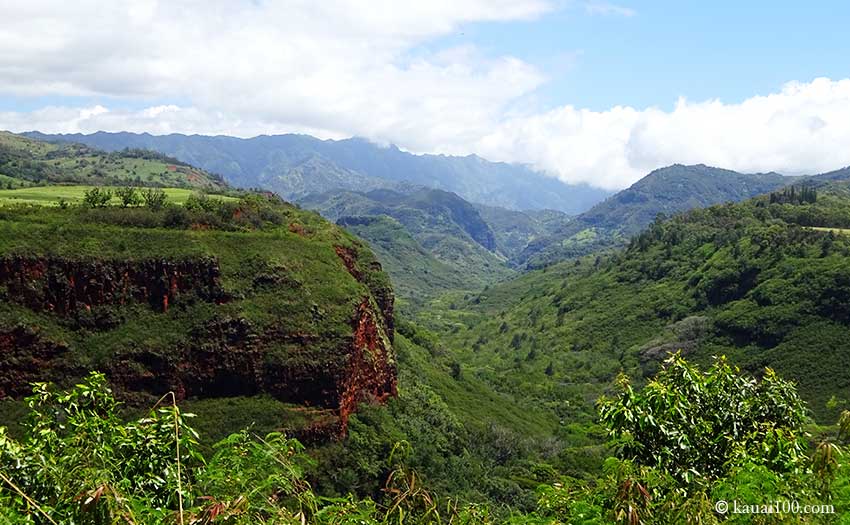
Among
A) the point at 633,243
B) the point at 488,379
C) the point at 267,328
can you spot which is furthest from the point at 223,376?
the point at 633,243

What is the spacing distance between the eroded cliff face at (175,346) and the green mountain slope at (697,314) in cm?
5241

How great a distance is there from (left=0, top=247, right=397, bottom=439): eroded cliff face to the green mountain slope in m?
52.4

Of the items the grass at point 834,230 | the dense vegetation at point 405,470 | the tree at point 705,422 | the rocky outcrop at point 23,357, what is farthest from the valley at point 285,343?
the grass at point 834,230

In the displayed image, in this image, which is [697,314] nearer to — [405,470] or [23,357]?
[23,357]

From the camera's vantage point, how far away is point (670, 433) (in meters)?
11.9

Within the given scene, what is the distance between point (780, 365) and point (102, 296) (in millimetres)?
98705

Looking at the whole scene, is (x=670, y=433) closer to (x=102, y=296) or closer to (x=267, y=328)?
(x=267, y=328)

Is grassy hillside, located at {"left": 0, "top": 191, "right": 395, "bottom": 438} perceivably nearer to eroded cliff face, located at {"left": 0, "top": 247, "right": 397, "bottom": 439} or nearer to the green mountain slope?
eroded cliff face, located at {"left": 0, "top": 247, "right": 397, "bottom": 439}

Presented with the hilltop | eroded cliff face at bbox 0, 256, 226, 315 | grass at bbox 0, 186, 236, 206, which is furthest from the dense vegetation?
grass at bbox 0, 186, 236, 206

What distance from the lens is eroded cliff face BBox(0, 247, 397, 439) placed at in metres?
51.2

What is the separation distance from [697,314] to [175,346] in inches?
4362

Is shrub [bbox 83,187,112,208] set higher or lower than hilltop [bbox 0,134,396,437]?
higher

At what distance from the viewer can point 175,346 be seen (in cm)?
5516

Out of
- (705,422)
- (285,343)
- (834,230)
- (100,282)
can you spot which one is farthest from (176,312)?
(834,230)
